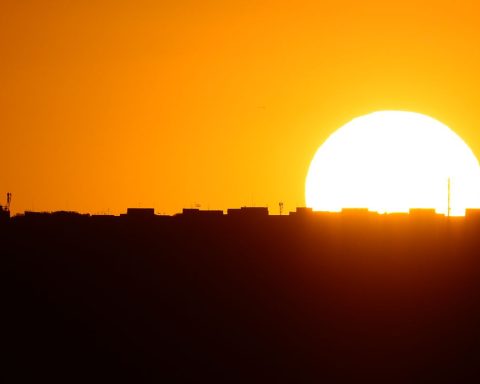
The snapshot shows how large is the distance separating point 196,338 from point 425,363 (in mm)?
10692

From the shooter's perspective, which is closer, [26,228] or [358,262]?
[358,262]

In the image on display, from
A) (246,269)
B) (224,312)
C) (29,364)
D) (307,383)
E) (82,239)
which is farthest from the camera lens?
(82,239)

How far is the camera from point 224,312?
167 ft

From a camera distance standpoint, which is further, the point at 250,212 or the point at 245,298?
the point at 250,212

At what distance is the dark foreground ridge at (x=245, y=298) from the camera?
44094 millimetres

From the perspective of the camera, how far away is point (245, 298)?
52000mm

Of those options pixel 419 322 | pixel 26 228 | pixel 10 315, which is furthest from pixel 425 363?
pixel 26 228

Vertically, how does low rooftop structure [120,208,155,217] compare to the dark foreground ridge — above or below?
above

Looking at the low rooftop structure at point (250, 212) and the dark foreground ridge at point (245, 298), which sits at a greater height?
the low rooftop structure at point (250, 212)

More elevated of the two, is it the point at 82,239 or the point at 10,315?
the point at 82,239

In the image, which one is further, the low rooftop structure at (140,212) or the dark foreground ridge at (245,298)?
the low rooftop structure at (140,212)

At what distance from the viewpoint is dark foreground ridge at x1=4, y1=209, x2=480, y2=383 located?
44094 mm

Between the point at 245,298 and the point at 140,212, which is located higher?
the point at 140,212

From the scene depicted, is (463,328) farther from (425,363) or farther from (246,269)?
(246,269)
